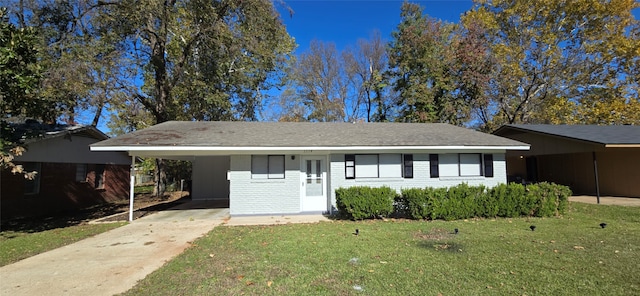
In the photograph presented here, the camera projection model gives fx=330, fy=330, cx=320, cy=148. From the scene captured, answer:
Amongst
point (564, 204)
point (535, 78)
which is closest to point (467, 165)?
point (564, 204)

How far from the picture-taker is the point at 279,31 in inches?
758

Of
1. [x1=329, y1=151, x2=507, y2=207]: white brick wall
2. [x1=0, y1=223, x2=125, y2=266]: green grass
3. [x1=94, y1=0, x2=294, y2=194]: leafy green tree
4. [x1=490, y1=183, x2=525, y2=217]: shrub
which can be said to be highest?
[x1=94, y1=0, x2=294, y2=194]: leafy green tree

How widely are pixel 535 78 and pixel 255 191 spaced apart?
75.2ft

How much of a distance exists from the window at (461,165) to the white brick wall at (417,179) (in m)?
0.16

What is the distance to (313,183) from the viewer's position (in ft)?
39.9

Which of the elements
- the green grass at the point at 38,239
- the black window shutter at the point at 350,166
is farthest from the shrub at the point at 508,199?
the green grass at the point at 38,239

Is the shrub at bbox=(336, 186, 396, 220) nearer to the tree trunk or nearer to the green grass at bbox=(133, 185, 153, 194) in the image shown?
the tree trunk

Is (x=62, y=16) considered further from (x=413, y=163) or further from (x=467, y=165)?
(x=467, y=165)

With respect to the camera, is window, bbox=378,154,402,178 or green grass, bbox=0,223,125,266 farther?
window, bbox=378,154,402,178

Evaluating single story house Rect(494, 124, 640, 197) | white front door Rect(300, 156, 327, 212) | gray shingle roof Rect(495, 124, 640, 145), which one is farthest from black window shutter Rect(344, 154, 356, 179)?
gray shingle roof Rect(495, 124, 640, 145)

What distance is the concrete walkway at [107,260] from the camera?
189 inches

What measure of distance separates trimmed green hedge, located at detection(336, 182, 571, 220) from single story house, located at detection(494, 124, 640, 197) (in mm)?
4688

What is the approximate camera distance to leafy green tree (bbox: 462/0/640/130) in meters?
23.3

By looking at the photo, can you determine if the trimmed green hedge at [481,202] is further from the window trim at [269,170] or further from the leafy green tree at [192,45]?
the leafy green tree at [192,45]
